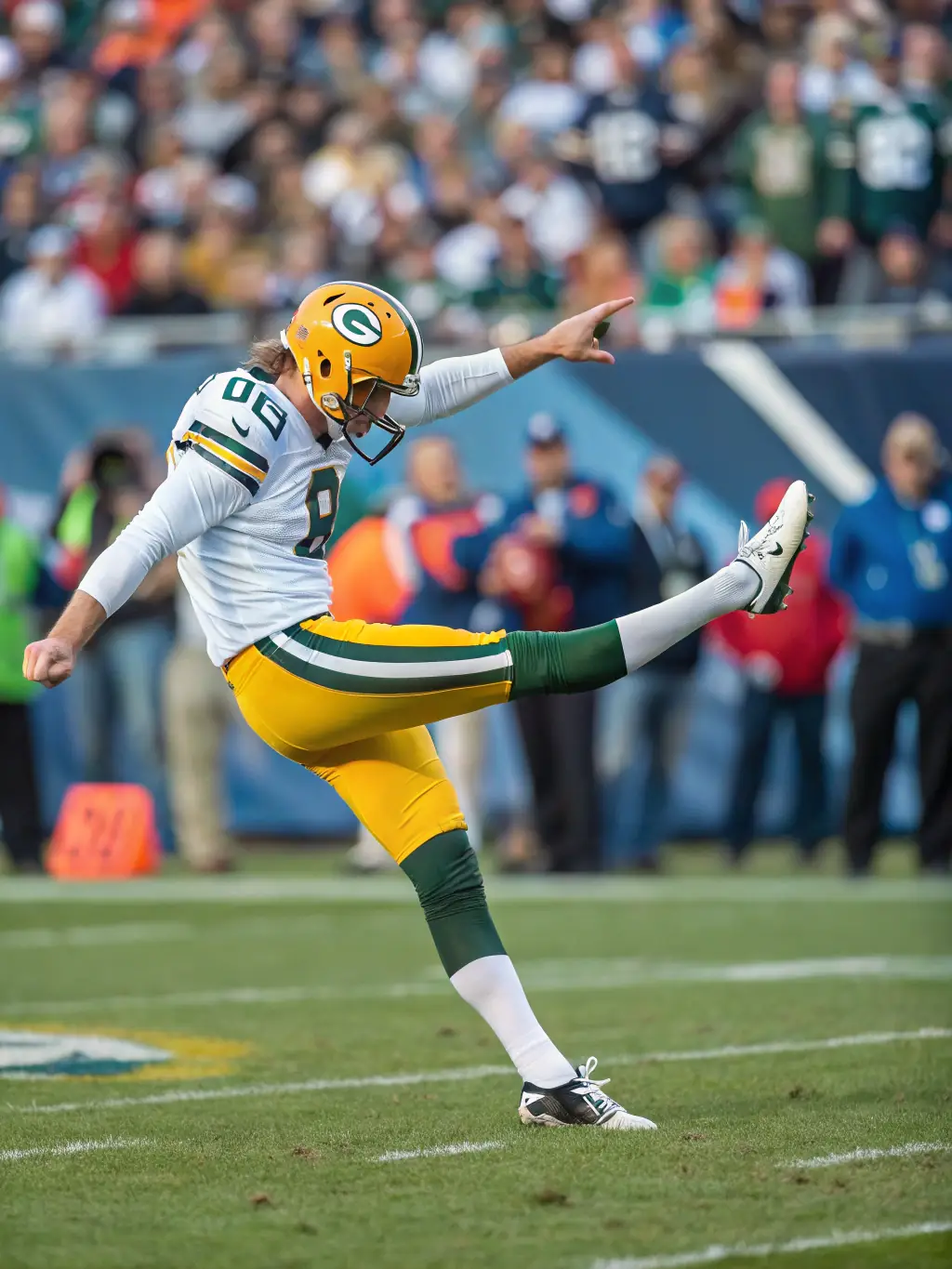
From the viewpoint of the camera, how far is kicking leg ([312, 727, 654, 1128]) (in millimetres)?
4861

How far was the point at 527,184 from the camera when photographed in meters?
13.7

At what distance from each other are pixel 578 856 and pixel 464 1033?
466 cm

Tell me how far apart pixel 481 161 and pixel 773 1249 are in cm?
1204

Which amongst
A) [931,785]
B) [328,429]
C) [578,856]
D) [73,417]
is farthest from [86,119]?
[328,429]

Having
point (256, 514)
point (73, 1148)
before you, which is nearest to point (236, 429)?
point (256, 514)

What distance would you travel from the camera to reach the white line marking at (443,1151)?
452 centimetres

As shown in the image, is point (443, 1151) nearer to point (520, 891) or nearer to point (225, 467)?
point (225, 467)

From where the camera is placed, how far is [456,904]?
4957mm

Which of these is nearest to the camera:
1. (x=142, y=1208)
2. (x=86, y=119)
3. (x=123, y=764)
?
(x=142, y=1208)

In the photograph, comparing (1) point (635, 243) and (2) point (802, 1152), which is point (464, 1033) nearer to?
(2) point (802, 1152)

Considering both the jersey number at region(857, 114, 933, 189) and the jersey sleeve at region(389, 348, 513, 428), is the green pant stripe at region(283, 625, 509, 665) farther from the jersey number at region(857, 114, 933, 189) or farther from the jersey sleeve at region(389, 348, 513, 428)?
the jersey number at region(857, 114, 933, 189)

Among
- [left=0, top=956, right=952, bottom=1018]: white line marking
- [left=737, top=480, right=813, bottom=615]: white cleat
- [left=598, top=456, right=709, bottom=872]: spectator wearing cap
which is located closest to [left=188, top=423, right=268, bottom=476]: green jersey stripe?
[left=737, top=480, right=813, bottom=615]: white cleat

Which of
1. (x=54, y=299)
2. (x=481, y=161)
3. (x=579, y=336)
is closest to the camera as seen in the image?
(x=579, y=336)

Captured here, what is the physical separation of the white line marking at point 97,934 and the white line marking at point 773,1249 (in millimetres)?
5467
